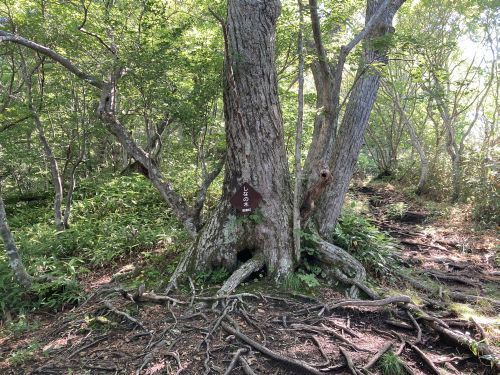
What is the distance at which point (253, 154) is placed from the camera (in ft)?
14.6

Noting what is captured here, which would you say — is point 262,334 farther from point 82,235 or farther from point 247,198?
point 82,235

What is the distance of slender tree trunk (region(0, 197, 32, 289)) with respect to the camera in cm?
482

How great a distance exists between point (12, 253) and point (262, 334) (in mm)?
3963

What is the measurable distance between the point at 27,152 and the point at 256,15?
6.75 m

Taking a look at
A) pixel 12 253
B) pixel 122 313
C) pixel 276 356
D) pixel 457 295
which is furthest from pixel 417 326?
pixel 12 253

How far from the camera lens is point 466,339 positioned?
10.8 feet

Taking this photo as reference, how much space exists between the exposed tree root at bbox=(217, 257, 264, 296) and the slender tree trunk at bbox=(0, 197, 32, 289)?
3.19 m

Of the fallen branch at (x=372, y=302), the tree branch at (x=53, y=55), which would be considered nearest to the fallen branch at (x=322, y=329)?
the fallen branch at (x=372, y=302)

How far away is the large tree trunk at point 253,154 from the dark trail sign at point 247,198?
2.6 inches

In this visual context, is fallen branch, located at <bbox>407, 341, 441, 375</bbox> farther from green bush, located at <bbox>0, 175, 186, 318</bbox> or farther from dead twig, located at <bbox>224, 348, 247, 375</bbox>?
green bush, located at <bbox>0, 175, 186, 318</bbox>

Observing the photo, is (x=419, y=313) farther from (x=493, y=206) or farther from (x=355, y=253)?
(x=493, y=206)

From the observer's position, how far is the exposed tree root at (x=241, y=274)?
4.14m

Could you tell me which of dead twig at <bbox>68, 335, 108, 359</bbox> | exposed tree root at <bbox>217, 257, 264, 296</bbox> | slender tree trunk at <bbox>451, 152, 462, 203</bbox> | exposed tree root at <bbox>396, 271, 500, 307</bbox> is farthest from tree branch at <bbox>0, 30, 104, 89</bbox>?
slender tree trunk at <bbox>451, 152, 462, 203</bbox>

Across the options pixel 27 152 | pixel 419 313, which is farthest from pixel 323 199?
pixel 27 152
